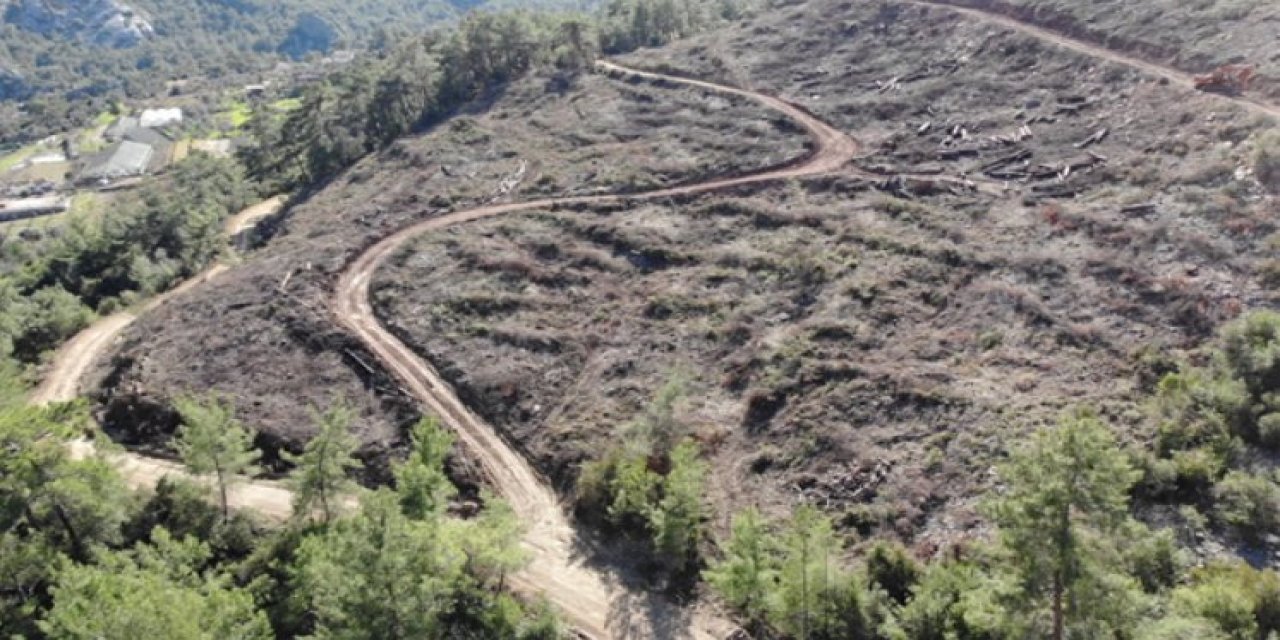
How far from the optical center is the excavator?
197 feet

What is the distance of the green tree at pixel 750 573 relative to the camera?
3042cm

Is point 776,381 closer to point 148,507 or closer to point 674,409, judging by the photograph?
point 674,409

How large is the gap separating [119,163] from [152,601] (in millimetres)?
187077

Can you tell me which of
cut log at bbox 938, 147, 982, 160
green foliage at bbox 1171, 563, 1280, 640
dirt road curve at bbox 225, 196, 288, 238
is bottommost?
dirt road curve at bbox 225, 196, 288, 238

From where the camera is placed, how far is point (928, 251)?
54.4 metres

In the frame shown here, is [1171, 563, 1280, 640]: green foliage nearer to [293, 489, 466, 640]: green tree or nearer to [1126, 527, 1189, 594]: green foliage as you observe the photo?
[1126, 527, 1189, 594]: green foliage

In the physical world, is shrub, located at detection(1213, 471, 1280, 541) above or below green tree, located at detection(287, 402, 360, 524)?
above

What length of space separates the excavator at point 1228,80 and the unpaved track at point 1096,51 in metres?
0.75

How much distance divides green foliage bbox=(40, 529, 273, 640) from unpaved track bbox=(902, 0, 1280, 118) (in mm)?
73503

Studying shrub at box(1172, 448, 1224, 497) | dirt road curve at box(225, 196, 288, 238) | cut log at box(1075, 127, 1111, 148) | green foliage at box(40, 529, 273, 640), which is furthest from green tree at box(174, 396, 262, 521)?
cut log at box(1075, 127, 1111, 148)

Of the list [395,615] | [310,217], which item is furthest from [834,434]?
[310,217]

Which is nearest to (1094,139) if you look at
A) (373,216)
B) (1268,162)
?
(1268,162)

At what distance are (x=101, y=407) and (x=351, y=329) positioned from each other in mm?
17658

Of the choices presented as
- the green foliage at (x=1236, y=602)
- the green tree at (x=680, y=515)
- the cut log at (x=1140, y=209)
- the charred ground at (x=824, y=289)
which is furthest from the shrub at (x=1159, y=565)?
the cut log at (x=1140, y=209)
